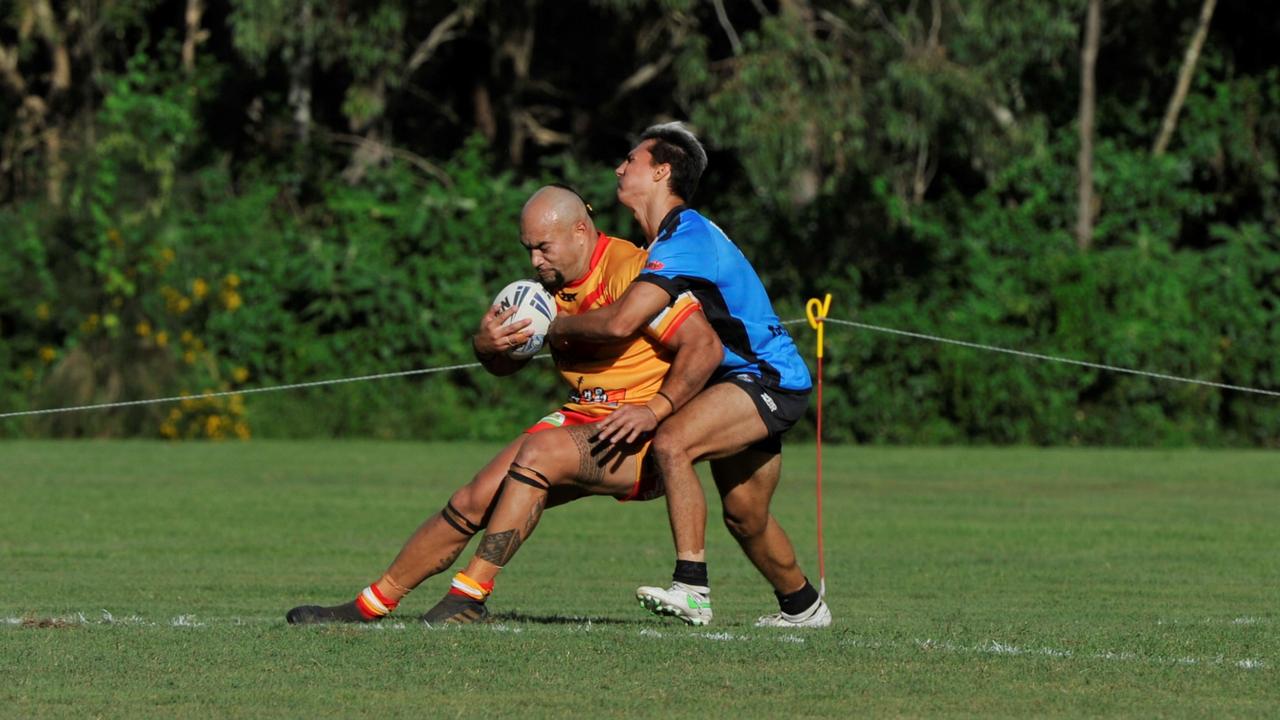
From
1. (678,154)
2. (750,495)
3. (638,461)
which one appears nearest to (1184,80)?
(678,154)

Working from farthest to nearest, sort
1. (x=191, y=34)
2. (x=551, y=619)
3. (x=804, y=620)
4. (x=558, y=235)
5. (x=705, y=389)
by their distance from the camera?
(x=191, y=34)
(x=551, y=619)
(x=804, y=620)
(x=705, y=389)
(x=558, y=235)

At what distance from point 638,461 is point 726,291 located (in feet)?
2.64

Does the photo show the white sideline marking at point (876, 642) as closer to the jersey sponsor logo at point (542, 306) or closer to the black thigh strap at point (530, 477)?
the black thigh strap at point (530, 477)

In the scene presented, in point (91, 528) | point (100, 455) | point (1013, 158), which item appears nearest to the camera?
point (91, 528)

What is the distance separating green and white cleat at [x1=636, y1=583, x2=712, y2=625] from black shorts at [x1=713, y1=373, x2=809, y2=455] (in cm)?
70

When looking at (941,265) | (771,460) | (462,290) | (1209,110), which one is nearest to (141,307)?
(462,290)

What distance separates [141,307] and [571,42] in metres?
9.99

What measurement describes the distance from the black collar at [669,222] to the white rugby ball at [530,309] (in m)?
0.53

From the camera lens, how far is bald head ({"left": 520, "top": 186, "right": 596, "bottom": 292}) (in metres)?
8.65

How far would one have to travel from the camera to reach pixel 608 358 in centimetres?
875

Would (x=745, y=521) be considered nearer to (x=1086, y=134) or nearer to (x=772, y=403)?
(x=772, y=403)

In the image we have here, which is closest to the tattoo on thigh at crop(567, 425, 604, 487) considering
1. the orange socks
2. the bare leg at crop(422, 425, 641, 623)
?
the bare leg at crop(422, 425, 641, 623)

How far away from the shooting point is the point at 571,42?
117 ft

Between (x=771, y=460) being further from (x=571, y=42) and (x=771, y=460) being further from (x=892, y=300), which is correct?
(x=571, y=42)
